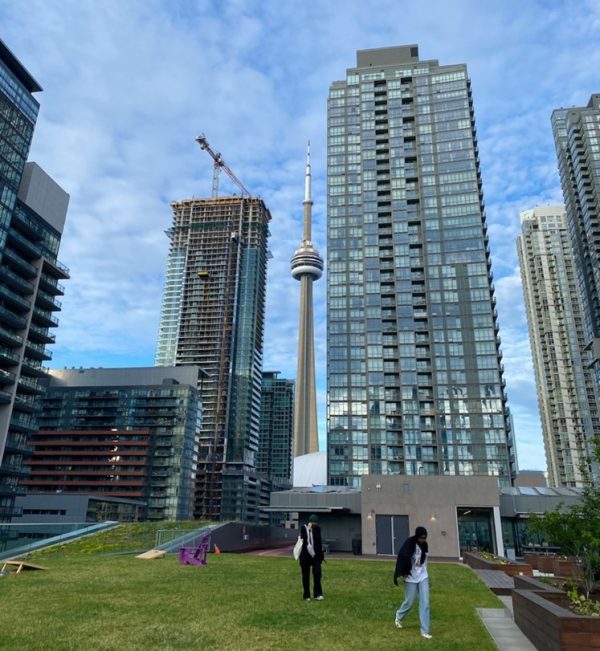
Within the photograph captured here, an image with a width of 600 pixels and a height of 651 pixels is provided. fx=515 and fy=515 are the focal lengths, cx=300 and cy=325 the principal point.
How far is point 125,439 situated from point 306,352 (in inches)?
2294

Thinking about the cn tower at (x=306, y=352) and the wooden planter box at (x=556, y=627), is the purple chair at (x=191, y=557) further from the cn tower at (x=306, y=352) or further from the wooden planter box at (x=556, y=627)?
the cn tower at (x=306, y=352)

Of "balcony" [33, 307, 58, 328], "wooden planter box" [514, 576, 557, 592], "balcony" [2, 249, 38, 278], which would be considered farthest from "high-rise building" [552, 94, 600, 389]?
"wooden planter box" [514, 576, 557, 592]

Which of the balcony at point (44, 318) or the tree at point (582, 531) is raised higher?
the balcony at point (44, 318)

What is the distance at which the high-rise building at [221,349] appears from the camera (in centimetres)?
17338

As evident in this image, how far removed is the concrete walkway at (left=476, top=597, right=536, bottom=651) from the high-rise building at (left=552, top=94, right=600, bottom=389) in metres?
117

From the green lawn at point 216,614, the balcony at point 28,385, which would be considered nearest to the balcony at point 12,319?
the balcony at point 28,385

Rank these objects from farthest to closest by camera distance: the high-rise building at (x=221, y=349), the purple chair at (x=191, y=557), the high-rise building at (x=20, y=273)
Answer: the high-rise building at (x=221, y=349)
the high-rise building at (x=20, y=273)
the purple chair at (x=191, y=557)

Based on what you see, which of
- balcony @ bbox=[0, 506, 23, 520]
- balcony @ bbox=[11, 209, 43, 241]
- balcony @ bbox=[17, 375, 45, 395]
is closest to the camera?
balcony @ bbox=[0, 506, 23, 520]

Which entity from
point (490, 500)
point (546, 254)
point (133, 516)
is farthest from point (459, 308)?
point (133, 516)

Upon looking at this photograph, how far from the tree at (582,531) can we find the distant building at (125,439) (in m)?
130

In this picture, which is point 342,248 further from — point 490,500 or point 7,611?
point 7,611

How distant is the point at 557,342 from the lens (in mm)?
157375

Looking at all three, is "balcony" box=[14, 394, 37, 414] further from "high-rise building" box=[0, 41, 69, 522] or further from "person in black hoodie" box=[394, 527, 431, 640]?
"person in black hoodie" box=[394, 527, 431, 640]

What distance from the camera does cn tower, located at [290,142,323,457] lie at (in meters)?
151
